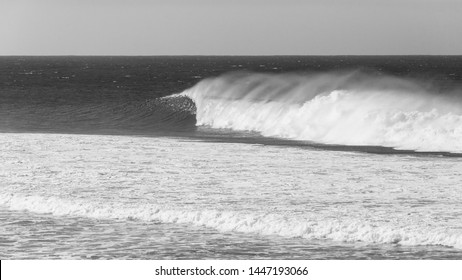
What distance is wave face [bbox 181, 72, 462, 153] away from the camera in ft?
105

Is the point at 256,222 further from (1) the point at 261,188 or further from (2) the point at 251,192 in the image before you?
(1) the point at 261,188

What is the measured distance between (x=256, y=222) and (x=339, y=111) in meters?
20.8

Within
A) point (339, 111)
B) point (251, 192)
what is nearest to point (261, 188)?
point (251, 192)

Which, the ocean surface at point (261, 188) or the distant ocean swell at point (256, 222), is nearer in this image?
the ocean surface at point (261, 188)

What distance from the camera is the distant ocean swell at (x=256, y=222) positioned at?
610 inches

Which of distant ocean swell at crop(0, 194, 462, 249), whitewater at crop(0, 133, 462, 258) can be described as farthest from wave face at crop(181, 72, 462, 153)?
distant ocean swell at crop(0, 194, 462, 249)

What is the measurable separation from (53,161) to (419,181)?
32.0 ft

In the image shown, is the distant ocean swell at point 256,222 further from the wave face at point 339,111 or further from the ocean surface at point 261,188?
the wave face at point 339,111

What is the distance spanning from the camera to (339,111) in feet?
121

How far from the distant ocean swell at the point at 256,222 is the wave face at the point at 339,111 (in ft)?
43.4

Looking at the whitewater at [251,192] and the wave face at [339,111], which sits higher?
the wave face at [339,111]

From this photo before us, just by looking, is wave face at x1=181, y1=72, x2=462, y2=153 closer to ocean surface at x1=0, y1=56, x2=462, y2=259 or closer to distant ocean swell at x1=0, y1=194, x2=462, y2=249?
ocean surface at x1=0, y1=56, x2=462, y2=259

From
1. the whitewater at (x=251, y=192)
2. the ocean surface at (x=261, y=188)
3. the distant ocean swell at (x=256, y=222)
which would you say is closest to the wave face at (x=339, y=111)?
the ocean surface at (x=261, y=188)
